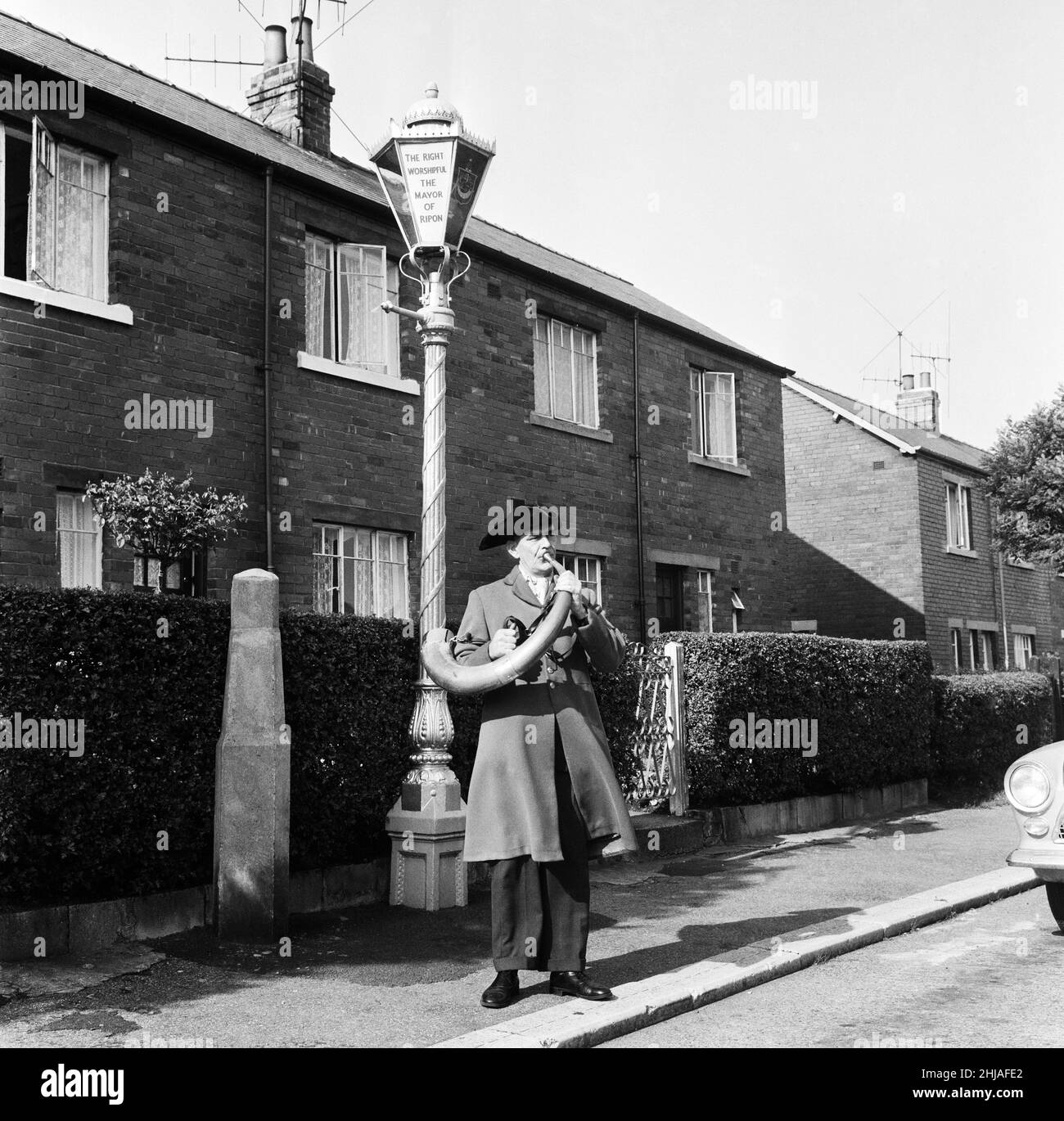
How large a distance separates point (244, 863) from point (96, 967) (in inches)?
37.7

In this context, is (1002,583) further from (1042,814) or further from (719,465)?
(1042,814)

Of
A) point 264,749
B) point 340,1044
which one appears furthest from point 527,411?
point 340,1044

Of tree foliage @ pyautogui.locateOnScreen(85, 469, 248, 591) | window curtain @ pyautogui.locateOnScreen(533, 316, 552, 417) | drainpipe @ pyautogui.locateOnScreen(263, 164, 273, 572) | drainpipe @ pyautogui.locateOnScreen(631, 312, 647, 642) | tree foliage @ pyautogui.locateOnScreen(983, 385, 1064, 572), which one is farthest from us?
tree foliage @ pyautogui.locateOnScreen(983, 385, 1064, 572)

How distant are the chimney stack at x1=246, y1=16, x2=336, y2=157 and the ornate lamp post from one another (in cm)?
693

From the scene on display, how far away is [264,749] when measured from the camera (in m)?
6.73

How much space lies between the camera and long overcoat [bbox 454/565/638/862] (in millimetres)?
5293

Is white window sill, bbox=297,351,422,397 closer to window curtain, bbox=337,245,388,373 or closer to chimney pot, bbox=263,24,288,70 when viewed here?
window curtain, bbox=337,245,388,373

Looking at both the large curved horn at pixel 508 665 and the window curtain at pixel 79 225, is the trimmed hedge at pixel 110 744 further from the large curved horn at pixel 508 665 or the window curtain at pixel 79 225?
the window curtain at pixel 79 225

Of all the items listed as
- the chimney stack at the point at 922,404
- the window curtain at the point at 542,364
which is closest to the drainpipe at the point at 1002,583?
the chimney stack at the point at 922,404

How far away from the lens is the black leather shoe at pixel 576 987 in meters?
5.36

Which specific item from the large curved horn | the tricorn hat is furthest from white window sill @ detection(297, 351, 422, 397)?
the large curved horn

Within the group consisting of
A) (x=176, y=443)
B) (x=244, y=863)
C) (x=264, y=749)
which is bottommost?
(x=244, y=863)

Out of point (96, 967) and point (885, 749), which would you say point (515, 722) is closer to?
point (96, 967)

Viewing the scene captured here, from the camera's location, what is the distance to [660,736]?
10.8 metres
